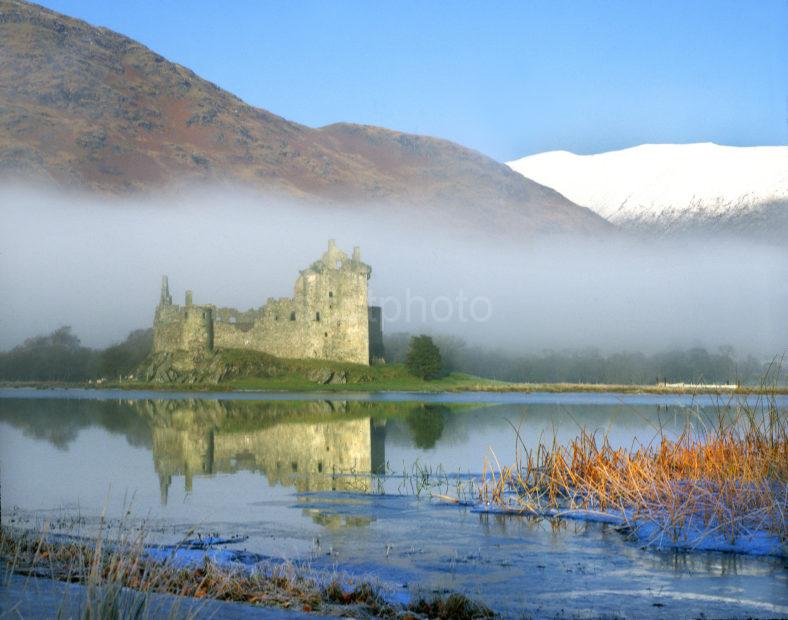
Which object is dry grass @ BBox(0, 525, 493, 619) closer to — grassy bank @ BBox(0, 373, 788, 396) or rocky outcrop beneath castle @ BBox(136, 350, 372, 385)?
grassy bank @ BBox(0, 373, 788, 396)

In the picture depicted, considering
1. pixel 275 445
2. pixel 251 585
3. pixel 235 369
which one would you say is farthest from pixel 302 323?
pixel 251 585

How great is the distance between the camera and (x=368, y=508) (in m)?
13.9

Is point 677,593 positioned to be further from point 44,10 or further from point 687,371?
point 44,10

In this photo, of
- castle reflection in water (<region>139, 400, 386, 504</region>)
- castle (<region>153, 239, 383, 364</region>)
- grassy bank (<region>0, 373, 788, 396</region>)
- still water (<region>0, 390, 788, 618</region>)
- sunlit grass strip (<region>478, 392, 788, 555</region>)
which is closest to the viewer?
still water (<region>0, 390, 788, 618</region>)

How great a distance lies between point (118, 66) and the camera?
124 meters

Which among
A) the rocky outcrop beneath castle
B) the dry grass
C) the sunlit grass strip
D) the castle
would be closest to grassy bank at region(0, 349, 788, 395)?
the rocky outcrop beneath castle

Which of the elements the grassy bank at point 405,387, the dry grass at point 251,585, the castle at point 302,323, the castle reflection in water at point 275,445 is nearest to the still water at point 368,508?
the castle reflection in water at point 275,445

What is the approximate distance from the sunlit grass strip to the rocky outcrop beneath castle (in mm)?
47520

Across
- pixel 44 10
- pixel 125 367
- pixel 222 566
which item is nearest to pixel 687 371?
pixel 125 367

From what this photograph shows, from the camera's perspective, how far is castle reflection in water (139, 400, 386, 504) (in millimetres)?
17844

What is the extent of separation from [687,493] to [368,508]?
4.34 metres

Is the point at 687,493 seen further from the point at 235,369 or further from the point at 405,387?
the point at 235,369

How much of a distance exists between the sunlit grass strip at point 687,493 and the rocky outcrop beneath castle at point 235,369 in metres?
47.5

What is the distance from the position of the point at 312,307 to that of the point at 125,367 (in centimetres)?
1510
